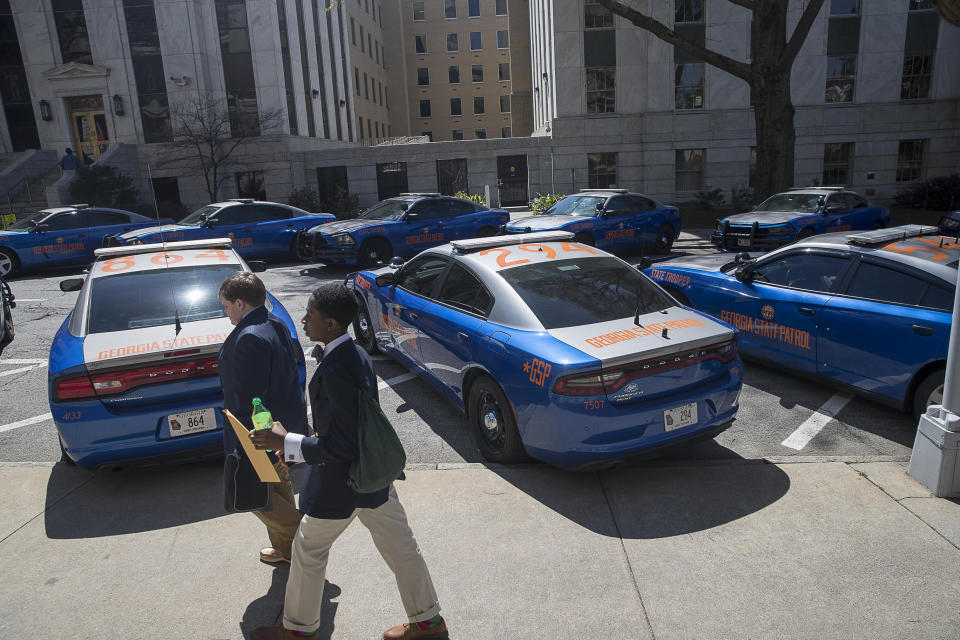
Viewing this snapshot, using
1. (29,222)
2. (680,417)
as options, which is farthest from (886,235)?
(29,222)

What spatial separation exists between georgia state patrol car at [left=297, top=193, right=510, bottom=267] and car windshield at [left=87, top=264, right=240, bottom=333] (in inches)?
307

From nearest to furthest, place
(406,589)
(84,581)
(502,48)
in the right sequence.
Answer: (406,589), (84,581), (502,48)

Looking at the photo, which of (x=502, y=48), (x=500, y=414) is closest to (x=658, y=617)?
(x=500, y=414)

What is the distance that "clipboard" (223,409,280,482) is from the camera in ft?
8.77

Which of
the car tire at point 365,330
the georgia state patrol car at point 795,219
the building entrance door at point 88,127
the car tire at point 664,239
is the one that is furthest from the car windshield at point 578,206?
the building entrance door at point 88,127

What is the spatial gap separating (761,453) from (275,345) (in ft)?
12.1

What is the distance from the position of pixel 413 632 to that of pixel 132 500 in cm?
257

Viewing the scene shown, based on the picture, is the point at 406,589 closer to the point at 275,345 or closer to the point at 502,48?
the point at 275,345

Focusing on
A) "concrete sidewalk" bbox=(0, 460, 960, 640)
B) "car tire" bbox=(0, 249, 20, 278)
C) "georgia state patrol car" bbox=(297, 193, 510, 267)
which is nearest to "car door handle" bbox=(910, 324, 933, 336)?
"concrete sidewalk" bbox=(0, 460, 960, 640)

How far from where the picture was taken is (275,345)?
3.02m

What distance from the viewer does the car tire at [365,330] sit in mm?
7301

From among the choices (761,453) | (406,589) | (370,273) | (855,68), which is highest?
(855,68)

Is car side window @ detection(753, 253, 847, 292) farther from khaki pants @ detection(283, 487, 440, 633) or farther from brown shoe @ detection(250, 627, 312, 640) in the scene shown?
brown shoe @ detection(250, 627, 312, 640)

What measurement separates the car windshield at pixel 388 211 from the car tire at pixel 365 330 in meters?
6.65
